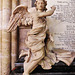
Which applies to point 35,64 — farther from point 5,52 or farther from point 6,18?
point 6,18

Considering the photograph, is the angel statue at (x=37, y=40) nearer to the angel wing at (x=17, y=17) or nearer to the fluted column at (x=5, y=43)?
the angel wing at (x=17, y=17)

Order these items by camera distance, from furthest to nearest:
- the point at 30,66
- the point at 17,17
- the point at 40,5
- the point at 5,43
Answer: the point at 5,43 < the point at 17,17 < the point at 40,5 < the point at 30,66

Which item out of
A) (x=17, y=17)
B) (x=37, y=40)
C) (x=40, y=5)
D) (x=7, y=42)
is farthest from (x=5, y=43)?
(x=40, y=5)

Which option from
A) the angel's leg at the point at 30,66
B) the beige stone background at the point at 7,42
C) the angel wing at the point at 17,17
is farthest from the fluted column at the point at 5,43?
the angel's leg at the point at 30,66

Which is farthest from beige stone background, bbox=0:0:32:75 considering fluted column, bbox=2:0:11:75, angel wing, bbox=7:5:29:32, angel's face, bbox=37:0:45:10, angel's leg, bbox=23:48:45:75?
angel's leg, bbox=23:48:45:75

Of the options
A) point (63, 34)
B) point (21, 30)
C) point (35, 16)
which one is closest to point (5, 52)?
point (21, 30)

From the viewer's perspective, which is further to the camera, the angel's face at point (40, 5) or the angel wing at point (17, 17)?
the angel wing at point (17, 17)

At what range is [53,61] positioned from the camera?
1945mm

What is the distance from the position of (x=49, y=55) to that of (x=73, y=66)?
0.47 m

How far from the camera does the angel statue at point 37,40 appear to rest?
1856 millimetres

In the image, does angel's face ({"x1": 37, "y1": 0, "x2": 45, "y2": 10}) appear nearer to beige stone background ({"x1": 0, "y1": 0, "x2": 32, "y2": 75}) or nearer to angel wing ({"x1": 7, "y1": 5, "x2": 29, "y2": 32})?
angel wing ({"x1": 7, "y1": 5, "x2": 29, "y2": 32})

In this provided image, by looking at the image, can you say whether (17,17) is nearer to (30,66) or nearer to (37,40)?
(37,40)

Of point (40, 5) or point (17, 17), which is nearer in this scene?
point (40, 5)

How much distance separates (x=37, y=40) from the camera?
187 centimetres
